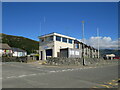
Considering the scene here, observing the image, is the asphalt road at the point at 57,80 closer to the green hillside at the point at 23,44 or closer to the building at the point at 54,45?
the building at the point at 54,45

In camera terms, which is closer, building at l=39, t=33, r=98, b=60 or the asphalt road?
the asphalt road

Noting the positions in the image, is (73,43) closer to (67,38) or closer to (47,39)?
(67,38)

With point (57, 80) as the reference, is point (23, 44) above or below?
above

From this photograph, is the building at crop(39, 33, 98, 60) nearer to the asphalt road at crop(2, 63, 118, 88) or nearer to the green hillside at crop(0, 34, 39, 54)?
the asphalt road at crop(2, 63, 118, 88)

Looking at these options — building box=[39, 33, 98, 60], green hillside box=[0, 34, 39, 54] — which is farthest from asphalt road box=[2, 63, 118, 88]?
green hillside box=[0, 34, 39, 54]

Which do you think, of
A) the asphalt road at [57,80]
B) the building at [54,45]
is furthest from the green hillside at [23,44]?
the asphalt road at [57,80]

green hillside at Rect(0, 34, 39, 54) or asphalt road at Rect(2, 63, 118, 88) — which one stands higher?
green hillside at Rect(0, 34, 39, 54)

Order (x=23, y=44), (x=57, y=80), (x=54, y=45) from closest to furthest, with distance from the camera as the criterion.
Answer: (x=57, y=80) < (x=54, y=45) < (x=23, y=44)

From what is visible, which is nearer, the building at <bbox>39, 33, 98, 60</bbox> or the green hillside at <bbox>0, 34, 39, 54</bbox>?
the building at <bbox>39, 33, 98, 60</bbox>

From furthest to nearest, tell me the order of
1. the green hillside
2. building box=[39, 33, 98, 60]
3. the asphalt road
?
the green hillside < building box=[39, 33, 98, 60] < the asphalt road

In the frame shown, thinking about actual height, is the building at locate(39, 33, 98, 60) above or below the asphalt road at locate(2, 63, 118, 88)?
above

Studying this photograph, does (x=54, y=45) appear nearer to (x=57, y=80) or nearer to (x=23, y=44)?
(x=57, y=80)

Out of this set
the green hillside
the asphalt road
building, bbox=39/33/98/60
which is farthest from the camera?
the green hillside

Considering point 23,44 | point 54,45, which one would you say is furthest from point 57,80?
point 23,44
